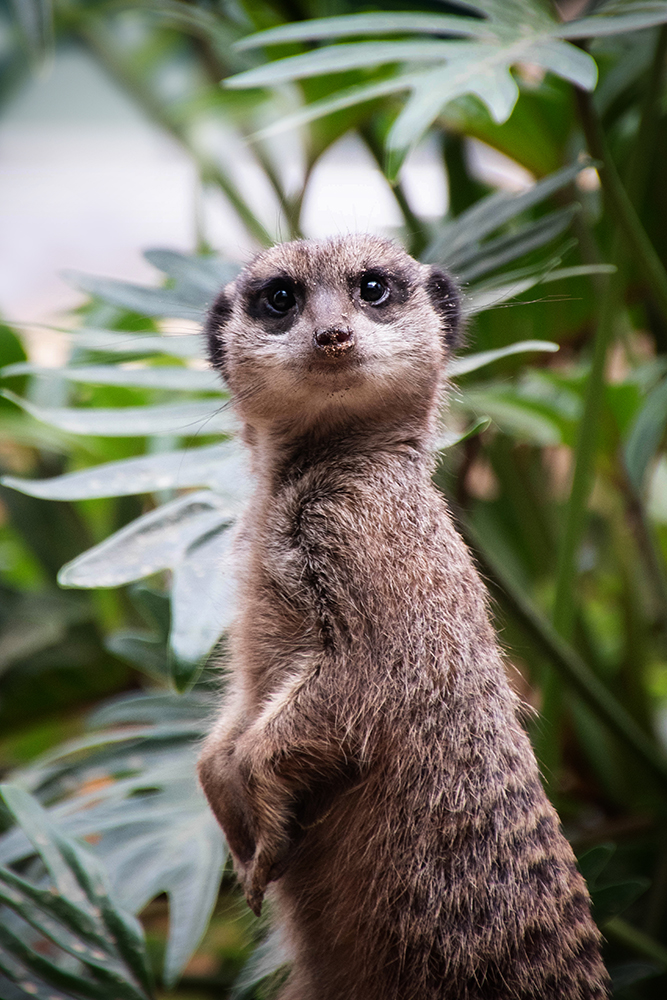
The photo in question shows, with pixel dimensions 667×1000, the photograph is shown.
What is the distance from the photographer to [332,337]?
1150 mm

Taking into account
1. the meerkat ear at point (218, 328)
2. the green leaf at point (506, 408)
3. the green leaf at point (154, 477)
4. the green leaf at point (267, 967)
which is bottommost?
the green leaf at point (267, 967)

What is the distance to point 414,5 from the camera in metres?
1.82

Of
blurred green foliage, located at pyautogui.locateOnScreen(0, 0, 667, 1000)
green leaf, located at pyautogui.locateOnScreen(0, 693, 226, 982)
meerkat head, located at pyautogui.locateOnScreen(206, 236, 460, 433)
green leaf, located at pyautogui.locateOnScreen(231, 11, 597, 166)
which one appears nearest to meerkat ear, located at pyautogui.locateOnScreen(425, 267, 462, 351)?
meerkat head, located at pyautogui.locateOnScreen(206, 236, 460, 433)

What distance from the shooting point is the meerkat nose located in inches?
45.3

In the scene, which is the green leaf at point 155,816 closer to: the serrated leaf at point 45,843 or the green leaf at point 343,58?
the serrated leaf at point 45,843

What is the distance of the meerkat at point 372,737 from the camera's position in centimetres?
110

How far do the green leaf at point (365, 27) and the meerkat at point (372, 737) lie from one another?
41 cm

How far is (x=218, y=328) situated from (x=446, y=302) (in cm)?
37

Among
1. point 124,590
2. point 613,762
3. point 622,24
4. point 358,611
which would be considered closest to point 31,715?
point 124,590

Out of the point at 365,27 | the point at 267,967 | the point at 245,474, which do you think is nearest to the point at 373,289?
the point at 245,474

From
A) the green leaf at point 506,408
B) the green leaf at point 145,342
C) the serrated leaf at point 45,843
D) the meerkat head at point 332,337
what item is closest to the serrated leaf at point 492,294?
the meerkat head at point 332,337

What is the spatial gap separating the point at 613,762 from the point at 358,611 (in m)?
1.76

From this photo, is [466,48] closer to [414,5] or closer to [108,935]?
[414,5]

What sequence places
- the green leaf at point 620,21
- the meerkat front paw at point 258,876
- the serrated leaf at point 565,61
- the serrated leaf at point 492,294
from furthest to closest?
the serrated leaf at point 492,294, the green leaf at point 620,21, the serrated leaf at point 565,61, the meerkat front paw at point 258,876
